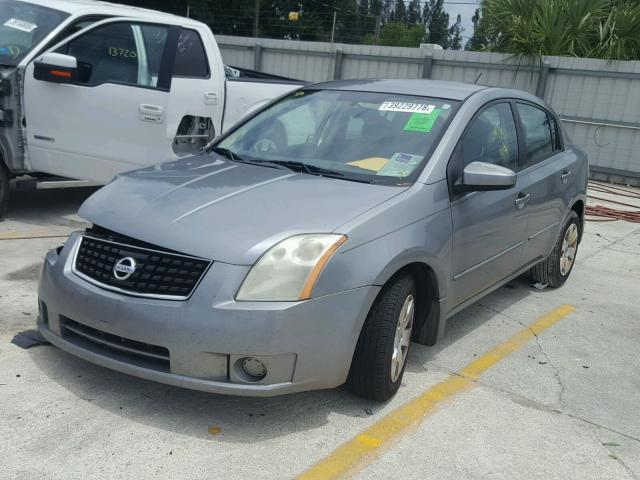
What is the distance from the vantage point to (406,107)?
14.3 feet

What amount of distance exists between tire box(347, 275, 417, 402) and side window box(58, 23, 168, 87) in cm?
393

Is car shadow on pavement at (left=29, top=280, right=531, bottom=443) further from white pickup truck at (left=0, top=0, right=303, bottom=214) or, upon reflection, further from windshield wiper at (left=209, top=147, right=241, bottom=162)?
white pickup truck at (left=0, top=0, right=303, bottom=214)

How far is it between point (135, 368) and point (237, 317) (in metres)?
0.56

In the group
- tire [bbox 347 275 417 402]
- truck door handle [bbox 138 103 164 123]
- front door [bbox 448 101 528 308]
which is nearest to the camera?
tire [bbox 347 275 417 402]

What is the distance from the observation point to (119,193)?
3.67 m

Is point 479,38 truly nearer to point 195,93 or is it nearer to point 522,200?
point 195,93

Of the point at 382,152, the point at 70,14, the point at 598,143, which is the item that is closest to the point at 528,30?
the point at 598,143

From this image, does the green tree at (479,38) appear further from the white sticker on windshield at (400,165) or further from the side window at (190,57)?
the white sticker on windshield at (400,165)

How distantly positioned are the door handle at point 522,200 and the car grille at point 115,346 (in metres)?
2.65

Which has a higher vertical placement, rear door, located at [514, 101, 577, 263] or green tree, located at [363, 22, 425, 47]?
green tree, located at [363, 22, 425, 47]

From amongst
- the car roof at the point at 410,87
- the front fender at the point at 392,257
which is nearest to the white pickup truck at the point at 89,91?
the car roof at the point at 410,87

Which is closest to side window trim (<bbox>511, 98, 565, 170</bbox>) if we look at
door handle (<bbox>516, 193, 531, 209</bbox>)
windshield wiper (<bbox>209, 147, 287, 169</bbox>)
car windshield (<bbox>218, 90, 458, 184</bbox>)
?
door handle (<bbox>516, 193, 531, 209</bbox>)

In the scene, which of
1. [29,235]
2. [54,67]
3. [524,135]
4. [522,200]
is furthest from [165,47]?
[522,200]

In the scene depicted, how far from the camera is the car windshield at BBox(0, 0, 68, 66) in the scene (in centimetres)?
616
